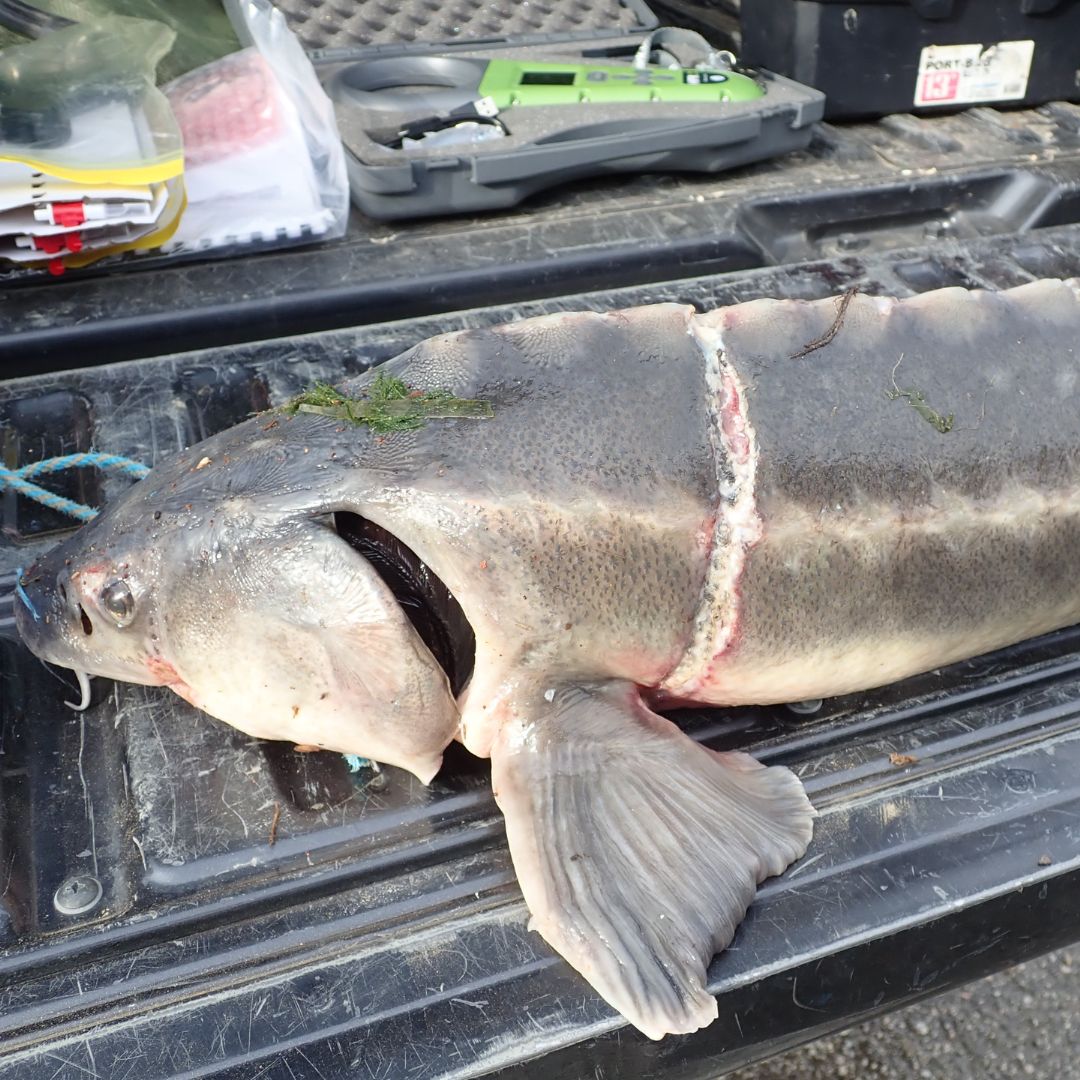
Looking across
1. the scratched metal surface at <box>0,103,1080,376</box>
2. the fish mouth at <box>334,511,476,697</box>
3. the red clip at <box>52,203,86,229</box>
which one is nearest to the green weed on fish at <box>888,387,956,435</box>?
the fish mouth at <box>334,511,476,697</box>

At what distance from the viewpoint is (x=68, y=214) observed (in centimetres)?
295

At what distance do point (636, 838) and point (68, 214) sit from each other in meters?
2.26

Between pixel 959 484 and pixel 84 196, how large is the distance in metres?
2.31

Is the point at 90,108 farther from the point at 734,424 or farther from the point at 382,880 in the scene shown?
the point at 382,880

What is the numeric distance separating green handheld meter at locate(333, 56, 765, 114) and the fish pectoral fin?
2.42m

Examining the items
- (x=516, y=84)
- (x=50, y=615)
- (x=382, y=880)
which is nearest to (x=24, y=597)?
(x=50, y=615)

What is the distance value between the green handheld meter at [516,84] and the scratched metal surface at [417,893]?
2.24m

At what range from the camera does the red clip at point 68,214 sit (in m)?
2.94

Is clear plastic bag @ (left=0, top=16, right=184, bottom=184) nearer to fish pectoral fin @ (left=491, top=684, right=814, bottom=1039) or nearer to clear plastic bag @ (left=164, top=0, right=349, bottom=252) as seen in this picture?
clear plastic bag @ (left=164, top=0, right=349, bottom=252)

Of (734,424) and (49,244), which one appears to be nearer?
(734,424)

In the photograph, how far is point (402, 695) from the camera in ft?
6.05

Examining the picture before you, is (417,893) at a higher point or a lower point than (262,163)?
lower

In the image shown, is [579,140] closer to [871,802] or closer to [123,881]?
[871,802]

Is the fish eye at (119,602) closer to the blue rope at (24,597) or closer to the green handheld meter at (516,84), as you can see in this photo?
the blue rope at (24,597)
